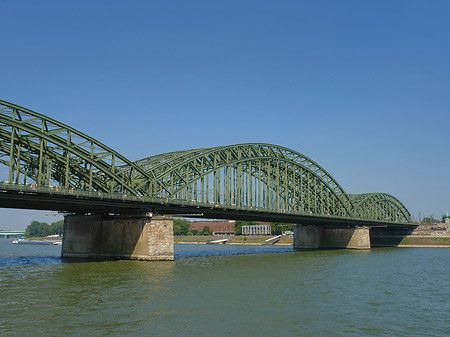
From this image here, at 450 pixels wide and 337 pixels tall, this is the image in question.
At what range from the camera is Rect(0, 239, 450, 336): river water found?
24203 mm

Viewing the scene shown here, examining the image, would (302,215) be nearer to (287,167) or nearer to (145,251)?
(287,167)

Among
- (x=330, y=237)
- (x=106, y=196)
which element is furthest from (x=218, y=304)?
(x=330, y=237)

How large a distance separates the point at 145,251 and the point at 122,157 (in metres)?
15.2

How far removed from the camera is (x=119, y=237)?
67.4m

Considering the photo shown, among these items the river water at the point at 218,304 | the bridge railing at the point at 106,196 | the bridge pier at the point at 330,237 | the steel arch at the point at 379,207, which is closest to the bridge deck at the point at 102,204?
the bridge railing at the point at 106,196

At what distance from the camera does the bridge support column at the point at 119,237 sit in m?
64.9

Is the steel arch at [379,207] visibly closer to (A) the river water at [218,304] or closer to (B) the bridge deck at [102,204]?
(B) the bridge deck at [102,204]

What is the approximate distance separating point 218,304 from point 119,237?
39665 mm

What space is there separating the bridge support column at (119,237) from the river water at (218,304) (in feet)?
44.8

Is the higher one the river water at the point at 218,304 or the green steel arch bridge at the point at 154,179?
the green steel arch bridge at the point at 154,179

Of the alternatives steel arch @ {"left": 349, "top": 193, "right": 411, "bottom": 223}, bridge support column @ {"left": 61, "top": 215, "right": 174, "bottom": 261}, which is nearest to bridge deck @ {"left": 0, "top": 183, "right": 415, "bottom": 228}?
bridge support column @ {"left": 61, "top": 215, "right": 174, "bottom": 261}

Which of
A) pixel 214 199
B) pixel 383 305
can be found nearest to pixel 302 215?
pixel 214 199

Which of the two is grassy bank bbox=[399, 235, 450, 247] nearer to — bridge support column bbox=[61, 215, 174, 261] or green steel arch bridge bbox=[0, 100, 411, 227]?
green steel arch bridge bbox=[0, 100, 411, 227]

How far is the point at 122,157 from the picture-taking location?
68375 millimetres
